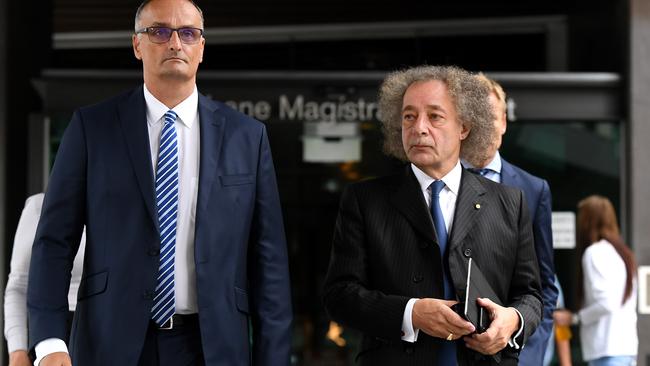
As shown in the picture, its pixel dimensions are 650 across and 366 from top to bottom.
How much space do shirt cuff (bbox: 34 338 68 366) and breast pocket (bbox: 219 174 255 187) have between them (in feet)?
2.55

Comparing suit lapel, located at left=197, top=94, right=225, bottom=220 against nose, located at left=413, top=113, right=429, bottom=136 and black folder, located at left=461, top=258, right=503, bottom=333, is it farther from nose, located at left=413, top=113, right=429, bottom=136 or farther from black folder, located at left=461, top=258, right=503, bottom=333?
black folder, located at left=461, top=258, right=503, bottom=333

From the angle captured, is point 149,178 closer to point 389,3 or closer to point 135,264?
point 135,264

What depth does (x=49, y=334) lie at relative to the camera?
371cm

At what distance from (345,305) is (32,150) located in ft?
21.8

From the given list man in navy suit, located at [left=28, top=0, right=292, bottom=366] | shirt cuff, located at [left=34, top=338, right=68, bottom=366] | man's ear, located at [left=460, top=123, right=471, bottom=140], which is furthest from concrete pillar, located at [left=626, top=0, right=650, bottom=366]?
shirt cuff, located at [left=34, top=338, right=68, bottom=366]

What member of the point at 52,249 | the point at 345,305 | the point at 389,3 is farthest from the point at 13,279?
the point at 389,3

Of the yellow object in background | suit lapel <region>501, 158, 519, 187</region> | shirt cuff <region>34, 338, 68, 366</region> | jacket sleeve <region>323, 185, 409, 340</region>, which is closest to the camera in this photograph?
shirt cuff <region>34, 338, 68, 366</region>

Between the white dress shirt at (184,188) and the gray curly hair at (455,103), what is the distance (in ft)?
2.60

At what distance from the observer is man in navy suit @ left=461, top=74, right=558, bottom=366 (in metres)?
4.85

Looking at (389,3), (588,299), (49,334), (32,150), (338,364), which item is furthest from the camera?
(389,3)

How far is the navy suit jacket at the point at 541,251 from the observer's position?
4.85 m

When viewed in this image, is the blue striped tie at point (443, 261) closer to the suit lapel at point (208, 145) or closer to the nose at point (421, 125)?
the nose at point (421, 125)

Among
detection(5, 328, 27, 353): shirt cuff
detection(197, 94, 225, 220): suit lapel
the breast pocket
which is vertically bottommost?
detection(5, 328, 27, 353): shirt cuff

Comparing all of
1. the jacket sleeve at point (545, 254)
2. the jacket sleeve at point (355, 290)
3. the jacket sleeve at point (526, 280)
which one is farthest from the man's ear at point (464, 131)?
the jacket sleeve at point (545, 254)
